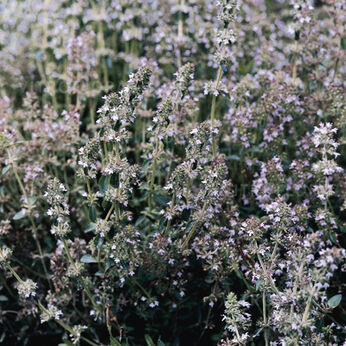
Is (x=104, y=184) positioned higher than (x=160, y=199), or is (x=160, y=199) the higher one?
(x=104, y=184)

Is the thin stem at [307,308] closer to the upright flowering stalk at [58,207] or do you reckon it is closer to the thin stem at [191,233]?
the thin stem at [191,233]

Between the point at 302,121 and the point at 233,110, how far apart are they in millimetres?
502

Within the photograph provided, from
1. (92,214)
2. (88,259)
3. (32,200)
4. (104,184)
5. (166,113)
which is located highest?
(166,113)

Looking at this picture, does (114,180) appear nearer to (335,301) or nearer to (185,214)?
(185,214)

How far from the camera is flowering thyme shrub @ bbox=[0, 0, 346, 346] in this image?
8.35 ft

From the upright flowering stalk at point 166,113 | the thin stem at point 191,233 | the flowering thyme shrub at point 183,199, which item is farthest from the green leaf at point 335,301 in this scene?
the upright flowering stalk at point 166,113

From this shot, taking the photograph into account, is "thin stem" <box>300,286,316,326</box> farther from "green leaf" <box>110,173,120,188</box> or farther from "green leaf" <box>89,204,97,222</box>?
"green leaf" <box>89,204,97,222</box>

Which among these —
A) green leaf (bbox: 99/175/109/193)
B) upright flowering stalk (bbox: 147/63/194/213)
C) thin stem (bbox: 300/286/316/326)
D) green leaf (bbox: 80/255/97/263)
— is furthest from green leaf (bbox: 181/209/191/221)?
thin stem (bbox: 300/286/316/326)

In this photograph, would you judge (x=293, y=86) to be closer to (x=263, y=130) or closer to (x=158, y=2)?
(x=263, y=130)

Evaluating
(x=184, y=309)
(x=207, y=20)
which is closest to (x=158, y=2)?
(x=207, y=20)

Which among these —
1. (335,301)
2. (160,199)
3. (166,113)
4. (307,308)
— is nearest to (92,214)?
(160,199)

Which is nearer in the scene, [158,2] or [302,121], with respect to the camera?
[302,121]

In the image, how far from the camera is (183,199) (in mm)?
2752

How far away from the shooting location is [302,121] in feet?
11.5
